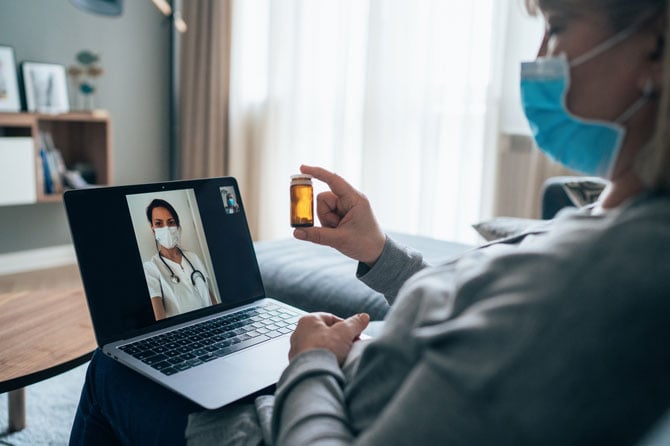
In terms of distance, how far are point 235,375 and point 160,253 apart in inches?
10.6

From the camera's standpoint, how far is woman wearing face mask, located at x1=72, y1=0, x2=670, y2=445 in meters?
0.43

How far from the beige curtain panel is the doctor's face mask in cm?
285

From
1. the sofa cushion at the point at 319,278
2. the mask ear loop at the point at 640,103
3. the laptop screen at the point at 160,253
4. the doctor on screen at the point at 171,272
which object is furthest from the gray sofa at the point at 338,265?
the mask ear loop at the point at 640,103

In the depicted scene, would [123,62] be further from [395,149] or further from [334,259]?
[334,259]

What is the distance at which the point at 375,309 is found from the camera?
1457mm

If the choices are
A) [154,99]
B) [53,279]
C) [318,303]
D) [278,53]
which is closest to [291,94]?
[278,53]

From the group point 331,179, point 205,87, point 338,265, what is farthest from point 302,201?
point 205,87

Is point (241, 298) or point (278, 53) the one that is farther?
point (278, 53)

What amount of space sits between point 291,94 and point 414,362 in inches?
120

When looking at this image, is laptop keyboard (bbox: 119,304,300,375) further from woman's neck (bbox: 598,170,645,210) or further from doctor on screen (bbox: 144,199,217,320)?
woman's neck (bbox: 598,170,645,210)

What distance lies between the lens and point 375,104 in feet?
10.1

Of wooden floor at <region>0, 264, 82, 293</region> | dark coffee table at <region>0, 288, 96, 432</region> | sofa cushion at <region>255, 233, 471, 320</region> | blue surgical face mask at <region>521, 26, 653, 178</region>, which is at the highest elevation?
blue surgical face mask at <region>521, 26, 653, 178</region>

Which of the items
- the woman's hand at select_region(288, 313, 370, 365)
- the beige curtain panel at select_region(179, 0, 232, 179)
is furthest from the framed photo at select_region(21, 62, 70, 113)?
the woman's hand at select_region(288, 313, 370, 365)

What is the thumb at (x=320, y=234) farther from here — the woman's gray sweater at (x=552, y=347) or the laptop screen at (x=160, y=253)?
the woman's gray sweater at (x=552, y=347)
